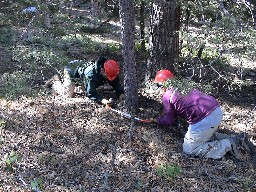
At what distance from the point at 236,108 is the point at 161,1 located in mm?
2871

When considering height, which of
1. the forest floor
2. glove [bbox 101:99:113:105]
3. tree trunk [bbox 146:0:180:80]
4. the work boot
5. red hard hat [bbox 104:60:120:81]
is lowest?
the forest floor

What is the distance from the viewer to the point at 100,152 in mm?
5766

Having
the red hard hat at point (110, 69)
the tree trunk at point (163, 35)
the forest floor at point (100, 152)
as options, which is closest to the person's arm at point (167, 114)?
the forest floor at point (100, 152)

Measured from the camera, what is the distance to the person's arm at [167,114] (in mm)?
5988

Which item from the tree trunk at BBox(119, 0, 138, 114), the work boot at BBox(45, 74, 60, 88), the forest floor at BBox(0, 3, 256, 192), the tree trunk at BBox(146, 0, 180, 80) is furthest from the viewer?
the work boot at BBox(45, 74, 60, 88)

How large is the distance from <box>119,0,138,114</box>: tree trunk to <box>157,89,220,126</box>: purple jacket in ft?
2.40

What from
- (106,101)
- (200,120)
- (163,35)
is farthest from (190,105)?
(163,35)

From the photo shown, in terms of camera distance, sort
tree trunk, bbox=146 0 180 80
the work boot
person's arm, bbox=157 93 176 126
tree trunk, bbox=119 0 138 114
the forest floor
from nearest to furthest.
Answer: the forest floor
tree trunk, bbox=119 0 138 114
person's arm, bbox=157 93 176 126
tree trunk, bbox=146 0 180 80
the work boot

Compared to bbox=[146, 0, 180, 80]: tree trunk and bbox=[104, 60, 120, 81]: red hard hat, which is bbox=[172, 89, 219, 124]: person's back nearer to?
bbox=[104, 60, 120, 81]: red hard hat

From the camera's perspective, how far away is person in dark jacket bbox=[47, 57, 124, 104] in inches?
274

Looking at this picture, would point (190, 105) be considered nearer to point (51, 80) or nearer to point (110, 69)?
point (110, 69)

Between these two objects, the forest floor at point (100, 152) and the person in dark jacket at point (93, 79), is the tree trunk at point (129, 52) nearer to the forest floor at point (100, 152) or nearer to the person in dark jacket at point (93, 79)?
the forest floor at point (100, 152)

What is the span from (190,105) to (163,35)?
6.80ft

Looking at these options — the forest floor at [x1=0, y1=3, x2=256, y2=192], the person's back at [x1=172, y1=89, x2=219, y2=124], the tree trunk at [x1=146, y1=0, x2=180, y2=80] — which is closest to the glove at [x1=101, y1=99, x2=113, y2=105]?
the forest floor at [x1=0, y1=3, x2=256, y2=192]
